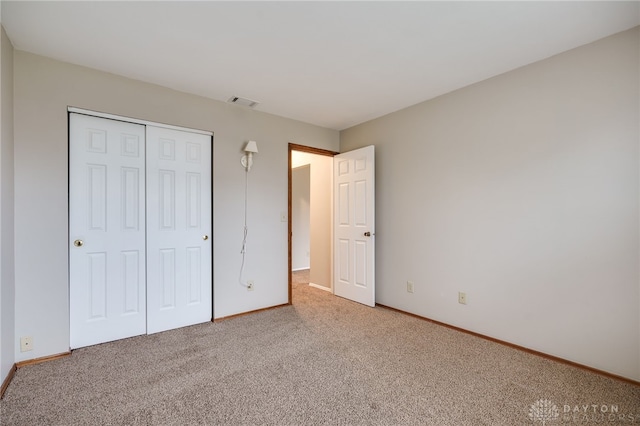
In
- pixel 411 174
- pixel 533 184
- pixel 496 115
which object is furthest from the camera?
pixel 411 174

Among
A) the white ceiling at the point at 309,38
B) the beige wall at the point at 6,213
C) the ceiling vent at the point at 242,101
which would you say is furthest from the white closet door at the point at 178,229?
the beige wall at the point at 6,213

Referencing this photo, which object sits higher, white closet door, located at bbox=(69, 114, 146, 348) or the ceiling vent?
the ceiling vent


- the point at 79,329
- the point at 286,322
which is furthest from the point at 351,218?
the point at 79,329

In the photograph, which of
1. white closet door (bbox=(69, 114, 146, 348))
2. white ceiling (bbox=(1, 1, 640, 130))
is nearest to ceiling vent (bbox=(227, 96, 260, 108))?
white ceiling (bbox=(1, 1, 640, 130))

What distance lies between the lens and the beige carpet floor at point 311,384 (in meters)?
1.64

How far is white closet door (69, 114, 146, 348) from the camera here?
243 cm

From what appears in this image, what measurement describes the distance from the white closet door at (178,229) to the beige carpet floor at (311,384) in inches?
11.4

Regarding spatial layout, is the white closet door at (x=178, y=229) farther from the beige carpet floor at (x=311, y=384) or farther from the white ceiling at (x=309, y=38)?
the white ceiling at (x=309, y=38)

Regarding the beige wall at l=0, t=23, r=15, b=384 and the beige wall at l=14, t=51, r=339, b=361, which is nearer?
the beige wall at l=0, t=23, r=15, b=384

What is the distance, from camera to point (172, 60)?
2354mm

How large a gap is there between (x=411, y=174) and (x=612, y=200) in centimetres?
167

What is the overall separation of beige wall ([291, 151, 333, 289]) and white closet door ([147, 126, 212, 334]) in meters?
1.79

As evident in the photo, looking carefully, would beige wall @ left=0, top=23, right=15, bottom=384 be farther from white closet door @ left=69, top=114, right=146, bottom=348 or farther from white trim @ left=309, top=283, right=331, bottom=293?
white trim @ left=309, top=283, right=331, bottom=293

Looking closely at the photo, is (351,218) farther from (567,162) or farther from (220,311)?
(567,162)
